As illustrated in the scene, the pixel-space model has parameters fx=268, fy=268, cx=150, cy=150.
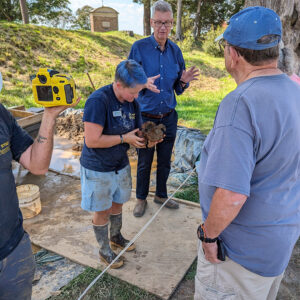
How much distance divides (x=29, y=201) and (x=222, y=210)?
2889 mm

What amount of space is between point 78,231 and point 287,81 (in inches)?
111

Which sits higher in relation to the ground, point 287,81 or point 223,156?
point 287,81

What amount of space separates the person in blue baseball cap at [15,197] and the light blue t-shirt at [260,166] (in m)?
0.91

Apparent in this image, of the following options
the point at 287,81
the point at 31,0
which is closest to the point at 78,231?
the point at 287,81

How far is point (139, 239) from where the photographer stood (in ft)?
10.2

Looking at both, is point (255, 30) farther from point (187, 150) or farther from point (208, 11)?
point (208, 11)

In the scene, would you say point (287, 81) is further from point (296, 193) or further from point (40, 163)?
point (40, 163)

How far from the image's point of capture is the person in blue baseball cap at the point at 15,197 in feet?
4.75

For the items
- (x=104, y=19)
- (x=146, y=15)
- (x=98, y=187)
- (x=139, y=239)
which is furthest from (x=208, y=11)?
Answer: (x=98, y=187)

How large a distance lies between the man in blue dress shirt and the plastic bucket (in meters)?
1.30

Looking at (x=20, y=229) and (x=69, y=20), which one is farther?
(x=69, y=20)

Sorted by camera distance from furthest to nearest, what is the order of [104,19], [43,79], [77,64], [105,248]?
[104,19]
[77,64]
[105,248]
[43,79]

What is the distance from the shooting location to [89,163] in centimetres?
239

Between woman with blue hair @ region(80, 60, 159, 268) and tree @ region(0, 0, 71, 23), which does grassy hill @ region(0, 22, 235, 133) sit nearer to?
woman with blue hair @ region(80, 60, 159, 268)
